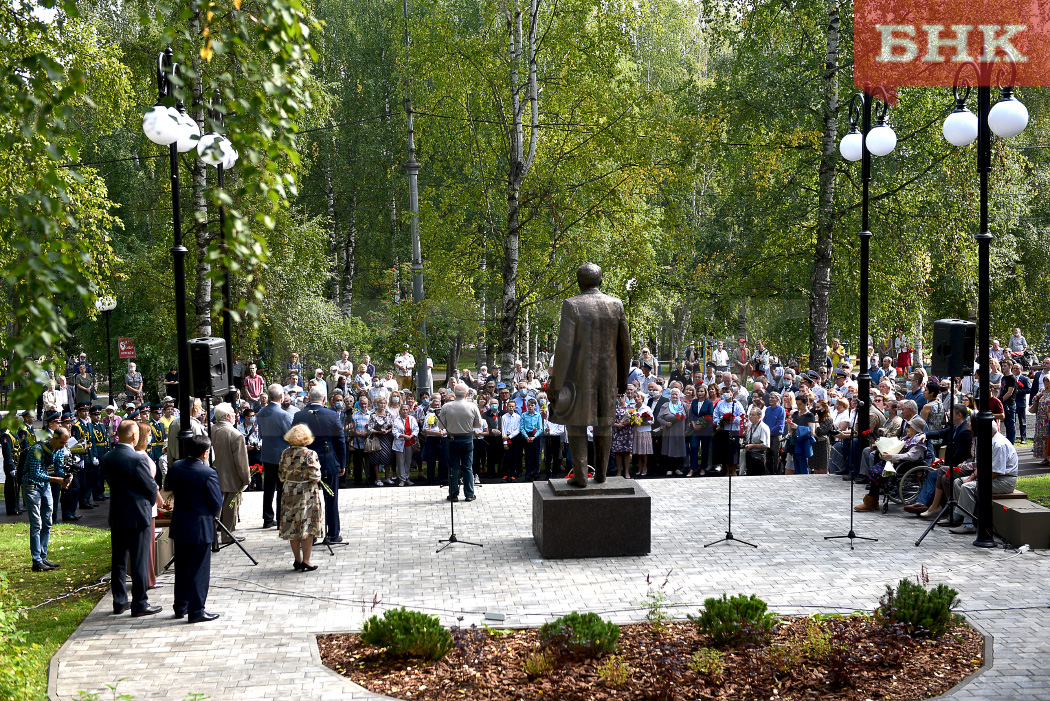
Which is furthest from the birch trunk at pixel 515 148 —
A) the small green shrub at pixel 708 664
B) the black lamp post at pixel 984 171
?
the small green shrub at pixel 708 664

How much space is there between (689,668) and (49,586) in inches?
287

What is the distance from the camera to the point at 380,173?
112 ft

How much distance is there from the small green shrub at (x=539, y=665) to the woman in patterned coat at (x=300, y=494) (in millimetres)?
3928

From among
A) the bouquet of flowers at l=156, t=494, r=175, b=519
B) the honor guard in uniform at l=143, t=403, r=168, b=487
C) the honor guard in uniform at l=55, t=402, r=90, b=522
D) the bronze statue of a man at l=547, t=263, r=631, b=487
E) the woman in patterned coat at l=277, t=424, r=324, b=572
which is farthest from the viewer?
the honor guard in uniform at l=143, t=403, r=168, b=487

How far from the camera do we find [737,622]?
297 inches

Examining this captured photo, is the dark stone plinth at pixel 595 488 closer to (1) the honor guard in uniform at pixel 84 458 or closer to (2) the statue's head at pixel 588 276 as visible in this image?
(2) the statue's head at pixel 588 276

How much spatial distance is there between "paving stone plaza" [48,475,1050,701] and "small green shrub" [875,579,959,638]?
519mm

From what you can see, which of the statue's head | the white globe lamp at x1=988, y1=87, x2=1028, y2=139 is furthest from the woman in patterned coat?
the white globe lamp at x1=988, y1=87, x2=1028, y2=139

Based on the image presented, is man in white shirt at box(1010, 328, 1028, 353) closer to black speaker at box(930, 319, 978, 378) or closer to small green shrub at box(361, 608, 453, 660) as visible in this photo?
black speaker at box(930, 319, 978, 378)

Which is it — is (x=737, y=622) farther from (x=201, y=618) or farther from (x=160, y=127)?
(x=160, y=127)

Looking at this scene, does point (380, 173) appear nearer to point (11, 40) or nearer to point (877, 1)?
point (877, 1)

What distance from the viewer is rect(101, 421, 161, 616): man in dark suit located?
907 centimetres

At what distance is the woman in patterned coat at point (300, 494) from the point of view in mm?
10281

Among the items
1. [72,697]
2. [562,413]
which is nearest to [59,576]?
[72,697]
